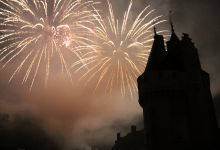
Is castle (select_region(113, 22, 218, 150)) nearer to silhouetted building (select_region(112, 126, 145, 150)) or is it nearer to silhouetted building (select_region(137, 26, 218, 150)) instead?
silhouetted building (select_region(137, 26, 218, 150))

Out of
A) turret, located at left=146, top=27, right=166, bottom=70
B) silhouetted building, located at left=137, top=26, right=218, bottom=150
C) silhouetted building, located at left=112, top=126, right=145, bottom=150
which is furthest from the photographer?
silhouetted building, located at left=112, top=126, right=145, bottom=150

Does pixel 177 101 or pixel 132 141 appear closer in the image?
pixel 177 101

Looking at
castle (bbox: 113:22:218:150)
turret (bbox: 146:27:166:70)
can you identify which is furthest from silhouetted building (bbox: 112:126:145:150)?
turret (bbox: 146:27:166:70)

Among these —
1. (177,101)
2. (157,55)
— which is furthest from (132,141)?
(177,101)

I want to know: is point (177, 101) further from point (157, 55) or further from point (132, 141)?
point (132, 141)

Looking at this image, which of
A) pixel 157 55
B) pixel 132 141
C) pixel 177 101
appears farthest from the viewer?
pixel 132 141

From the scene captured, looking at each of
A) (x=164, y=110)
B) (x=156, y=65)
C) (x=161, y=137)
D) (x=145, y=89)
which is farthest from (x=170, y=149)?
(x=156, y=65)

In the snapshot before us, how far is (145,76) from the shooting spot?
148 ft

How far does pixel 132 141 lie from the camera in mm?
64688

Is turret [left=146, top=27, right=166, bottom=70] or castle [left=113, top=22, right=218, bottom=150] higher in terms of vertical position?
turret [left=146, top=27, right=166, bottom=70]

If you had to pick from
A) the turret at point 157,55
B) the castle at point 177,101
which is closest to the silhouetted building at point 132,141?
the castle at point 177,101

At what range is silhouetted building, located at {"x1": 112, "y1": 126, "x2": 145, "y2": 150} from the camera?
62.6m

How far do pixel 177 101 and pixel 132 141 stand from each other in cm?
2425

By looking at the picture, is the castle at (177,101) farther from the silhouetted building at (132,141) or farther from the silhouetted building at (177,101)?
the silhouetted building at (132,141)
